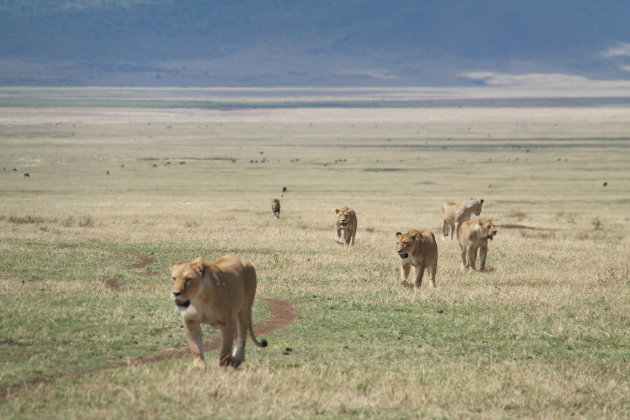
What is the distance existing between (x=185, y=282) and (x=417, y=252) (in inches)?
317

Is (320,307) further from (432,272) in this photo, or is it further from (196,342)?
(196,342)

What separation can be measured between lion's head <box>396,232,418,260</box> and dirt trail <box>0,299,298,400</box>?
2290mm

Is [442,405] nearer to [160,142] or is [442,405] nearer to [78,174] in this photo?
[78,174]

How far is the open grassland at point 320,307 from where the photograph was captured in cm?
1051

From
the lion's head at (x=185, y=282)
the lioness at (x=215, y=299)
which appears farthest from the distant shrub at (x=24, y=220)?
the lion's head at (x=185, y=282)

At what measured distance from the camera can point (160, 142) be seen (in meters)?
102

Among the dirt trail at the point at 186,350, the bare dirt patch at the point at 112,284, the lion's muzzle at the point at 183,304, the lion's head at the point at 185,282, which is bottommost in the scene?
the bare dirt patch at the point at 112,284

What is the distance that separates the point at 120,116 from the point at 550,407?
151657mm

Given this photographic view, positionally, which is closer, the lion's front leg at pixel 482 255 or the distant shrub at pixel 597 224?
the lion's front leg at pixel 482 255

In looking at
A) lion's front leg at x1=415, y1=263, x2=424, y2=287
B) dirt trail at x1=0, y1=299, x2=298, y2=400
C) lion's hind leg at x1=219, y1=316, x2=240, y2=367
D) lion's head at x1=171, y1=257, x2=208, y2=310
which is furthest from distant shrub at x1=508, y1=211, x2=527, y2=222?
lion's head at x1=171, y1=257, x2=208, y2=310

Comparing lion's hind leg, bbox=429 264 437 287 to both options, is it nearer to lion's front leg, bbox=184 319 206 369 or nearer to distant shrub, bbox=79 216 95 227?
lion's front leg, bbox=184 319 206 369

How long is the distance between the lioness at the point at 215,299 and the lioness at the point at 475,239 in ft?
32.4

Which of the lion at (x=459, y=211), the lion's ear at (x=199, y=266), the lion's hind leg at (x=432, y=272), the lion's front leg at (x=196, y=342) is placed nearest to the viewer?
the lion's ear at (x=199, y=266)

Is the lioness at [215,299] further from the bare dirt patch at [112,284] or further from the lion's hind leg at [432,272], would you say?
the lion's hind leg at [432,272]
